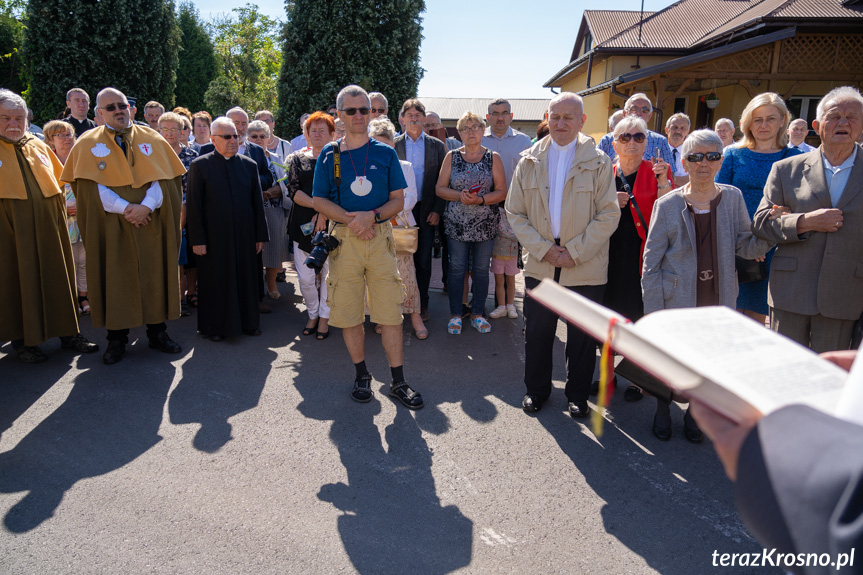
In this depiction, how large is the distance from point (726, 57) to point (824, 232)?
1388cm

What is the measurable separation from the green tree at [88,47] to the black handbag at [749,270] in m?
18.3

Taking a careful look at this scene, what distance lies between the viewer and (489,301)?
7.42 m

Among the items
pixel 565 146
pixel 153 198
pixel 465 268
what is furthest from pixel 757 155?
pixel 153 198

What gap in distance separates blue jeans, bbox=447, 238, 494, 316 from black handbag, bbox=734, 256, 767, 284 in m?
2.61

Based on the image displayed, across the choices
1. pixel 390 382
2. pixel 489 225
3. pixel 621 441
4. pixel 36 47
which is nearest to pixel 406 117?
pixel 489 225

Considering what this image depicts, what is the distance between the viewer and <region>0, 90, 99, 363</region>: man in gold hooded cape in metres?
4.88

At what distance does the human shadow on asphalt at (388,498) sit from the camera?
2689mm

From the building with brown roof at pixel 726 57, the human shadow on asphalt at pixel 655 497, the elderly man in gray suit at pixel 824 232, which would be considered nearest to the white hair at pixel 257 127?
the human shadow on asphalt at pixel 655 497

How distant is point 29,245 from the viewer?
16.6ft

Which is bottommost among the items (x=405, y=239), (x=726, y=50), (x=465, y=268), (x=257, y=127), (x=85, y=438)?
(x=85, y=438)

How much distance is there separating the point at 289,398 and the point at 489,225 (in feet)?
8.97

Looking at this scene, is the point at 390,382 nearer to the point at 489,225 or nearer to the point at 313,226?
the point at 313,226

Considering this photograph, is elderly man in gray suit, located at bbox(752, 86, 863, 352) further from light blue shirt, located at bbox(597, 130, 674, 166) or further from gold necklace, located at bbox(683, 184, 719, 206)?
light blue shirt, located at bbox(597, 130, 674, 166)

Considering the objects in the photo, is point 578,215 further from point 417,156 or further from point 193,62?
point 193,62
